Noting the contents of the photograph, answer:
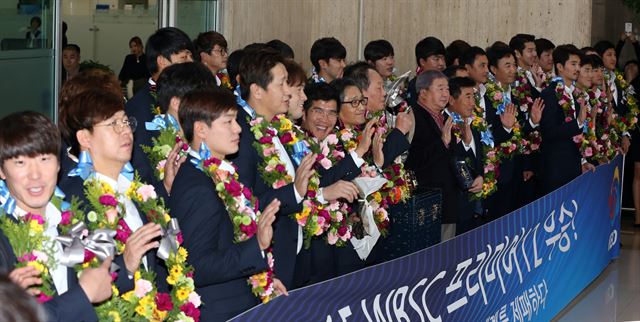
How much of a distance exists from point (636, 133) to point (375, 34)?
11.2 feet

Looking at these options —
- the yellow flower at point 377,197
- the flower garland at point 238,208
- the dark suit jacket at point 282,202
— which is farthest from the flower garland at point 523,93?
the flower garland at point 238,208

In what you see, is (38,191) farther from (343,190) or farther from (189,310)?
(343,190)

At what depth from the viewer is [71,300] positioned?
2.97 metres

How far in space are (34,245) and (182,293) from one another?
2.10 ft

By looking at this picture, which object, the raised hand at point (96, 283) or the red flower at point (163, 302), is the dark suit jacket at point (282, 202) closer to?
the red flower at point (163, 302)

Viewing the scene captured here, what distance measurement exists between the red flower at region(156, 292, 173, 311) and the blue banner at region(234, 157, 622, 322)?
10.4 inches

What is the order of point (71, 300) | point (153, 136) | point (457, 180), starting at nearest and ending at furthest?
point (71, 300) → point (153, 136) → point (457, 180)

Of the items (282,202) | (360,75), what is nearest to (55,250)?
(282,202)

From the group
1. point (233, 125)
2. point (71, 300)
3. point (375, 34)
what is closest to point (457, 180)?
point (233, 125)

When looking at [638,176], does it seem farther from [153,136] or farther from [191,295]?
[191,295]

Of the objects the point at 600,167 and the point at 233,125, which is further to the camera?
the point at 600,167

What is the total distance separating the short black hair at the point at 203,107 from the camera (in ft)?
13.1

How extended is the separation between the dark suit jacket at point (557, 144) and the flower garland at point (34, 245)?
20.9 ft

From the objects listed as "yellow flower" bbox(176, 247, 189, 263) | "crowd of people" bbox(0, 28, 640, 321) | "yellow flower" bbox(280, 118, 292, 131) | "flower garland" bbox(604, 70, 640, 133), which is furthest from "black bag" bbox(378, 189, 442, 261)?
"flower garland" bbox(604, 70, 640, 133)
